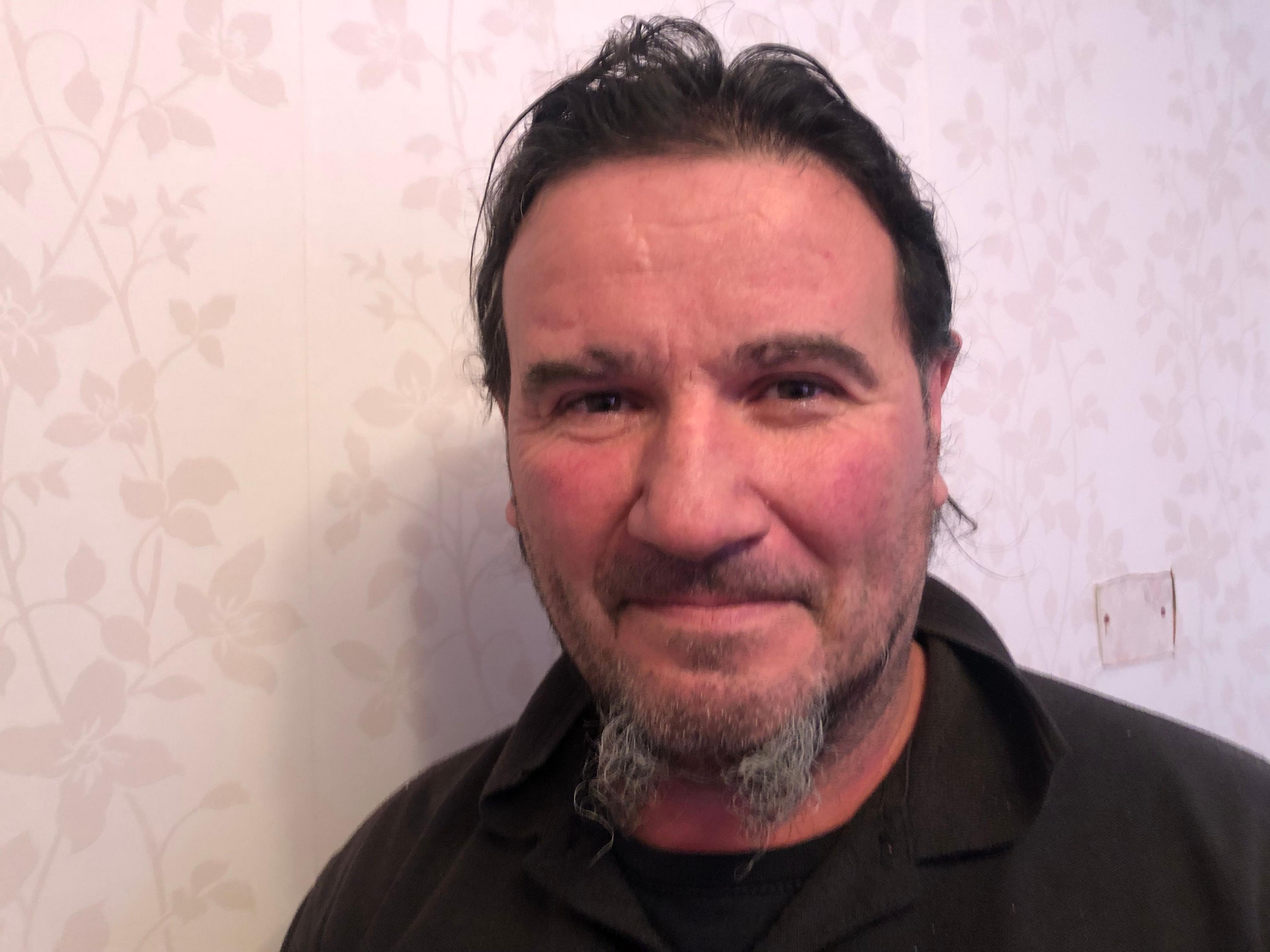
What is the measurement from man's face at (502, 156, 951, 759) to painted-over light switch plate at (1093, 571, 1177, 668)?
2.58 feet

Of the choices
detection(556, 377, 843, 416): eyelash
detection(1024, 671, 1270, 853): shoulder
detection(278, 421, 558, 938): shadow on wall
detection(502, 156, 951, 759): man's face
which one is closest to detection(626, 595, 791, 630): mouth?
detection(502, 156, 951, 759): man's face

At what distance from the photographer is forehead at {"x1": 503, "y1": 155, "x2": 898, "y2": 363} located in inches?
22.8

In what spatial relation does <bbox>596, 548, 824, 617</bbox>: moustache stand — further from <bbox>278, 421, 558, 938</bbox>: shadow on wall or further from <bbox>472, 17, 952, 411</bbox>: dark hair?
<bbox>278, 421, 558, 938</bbox>: shadow on wall

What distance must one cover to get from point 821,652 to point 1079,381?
89cm

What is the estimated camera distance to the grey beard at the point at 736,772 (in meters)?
0.58

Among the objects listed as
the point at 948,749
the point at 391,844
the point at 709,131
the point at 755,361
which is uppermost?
the point at 709,131

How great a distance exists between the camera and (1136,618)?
1.23 m

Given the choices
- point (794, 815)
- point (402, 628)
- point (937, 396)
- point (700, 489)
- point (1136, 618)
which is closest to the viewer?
point (700, 489)

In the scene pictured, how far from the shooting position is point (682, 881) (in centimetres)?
65

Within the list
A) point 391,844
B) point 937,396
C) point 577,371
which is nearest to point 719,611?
point 577,371

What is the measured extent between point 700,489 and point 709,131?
0.34 meters

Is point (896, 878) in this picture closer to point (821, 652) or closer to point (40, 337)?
point (821, 652)

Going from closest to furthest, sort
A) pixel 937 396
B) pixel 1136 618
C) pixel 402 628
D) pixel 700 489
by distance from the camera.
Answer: pixel 700 489 < pixel 937 396 < pixel 402 628 < pixel 1136 618

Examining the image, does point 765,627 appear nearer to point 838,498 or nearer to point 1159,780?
point 838,498
